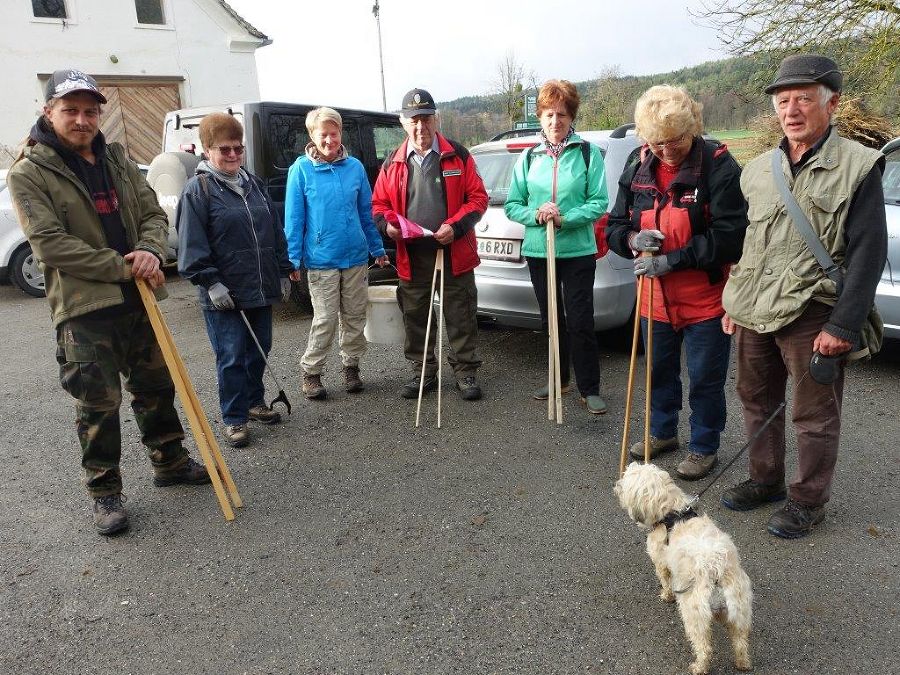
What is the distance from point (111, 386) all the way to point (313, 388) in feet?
5.63

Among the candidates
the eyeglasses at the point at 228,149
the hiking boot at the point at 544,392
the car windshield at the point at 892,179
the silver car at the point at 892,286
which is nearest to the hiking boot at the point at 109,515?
the eyeglasses at the point at 228,149

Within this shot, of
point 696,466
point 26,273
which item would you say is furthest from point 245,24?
point 696,466

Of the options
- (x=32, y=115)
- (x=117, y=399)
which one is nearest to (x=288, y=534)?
(x=117, y=399)

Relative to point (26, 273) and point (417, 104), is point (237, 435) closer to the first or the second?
point (417, 104)

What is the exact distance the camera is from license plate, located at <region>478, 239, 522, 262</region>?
4.93m

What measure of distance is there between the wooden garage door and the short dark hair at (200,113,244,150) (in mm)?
13905

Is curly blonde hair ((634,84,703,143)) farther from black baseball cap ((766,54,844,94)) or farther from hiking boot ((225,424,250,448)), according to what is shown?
hiking boot ((225,424,250,448))

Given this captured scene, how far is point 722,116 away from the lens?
58.9ft

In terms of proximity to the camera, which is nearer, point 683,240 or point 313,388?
point 683,240

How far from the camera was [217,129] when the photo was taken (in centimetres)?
382

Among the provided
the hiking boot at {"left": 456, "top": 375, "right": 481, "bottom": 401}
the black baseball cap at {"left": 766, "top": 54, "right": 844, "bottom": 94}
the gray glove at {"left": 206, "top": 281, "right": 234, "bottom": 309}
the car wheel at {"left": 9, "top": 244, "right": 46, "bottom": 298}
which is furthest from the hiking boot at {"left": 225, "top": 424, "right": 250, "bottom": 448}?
the car wheel at {"left": 9, "top": 244, "right": 46, "bottom": 298}

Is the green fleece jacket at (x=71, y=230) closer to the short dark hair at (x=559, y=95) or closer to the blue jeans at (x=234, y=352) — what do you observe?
the blue jeans at (x=234, y=352)

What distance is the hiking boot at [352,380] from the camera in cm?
496

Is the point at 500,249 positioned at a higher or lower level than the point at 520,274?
higher
